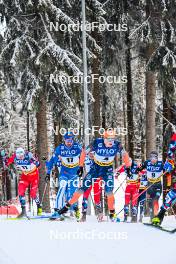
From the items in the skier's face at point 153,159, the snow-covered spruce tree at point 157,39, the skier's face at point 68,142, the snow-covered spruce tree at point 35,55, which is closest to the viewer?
the skier's face at point 68,142

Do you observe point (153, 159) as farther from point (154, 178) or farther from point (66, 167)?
point (66, 167)

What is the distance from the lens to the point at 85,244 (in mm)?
6625

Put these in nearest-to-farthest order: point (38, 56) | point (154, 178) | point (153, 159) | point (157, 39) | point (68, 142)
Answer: point (68, 142)
point (153, 159)
point (154, 178)
point (38, 56)
point (157, 39)

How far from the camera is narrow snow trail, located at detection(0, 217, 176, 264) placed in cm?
609

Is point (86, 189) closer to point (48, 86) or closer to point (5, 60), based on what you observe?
point (48, 86)

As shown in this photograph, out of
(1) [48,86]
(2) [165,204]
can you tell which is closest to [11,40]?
(1) [48,86]

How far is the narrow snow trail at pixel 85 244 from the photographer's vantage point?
6086 mm

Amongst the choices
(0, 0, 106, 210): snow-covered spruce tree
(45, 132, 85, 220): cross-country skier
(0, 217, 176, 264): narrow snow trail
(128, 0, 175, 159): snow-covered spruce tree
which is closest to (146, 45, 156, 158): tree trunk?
(128, 0, 175, 159): snow-covered spruce tree

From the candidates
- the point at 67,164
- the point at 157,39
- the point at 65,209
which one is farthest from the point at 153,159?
the point at 157,39

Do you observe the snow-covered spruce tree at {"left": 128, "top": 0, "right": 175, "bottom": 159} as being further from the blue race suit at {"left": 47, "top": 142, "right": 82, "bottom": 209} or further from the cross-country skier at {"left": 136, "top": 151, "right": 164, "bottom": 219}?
the blue race suit at {"left": 47, "top": 142, "right": 82, "bottom": 209}

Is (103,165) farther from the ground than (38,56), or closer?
closer

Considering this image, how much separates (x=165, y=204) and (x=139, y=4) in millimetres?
8642

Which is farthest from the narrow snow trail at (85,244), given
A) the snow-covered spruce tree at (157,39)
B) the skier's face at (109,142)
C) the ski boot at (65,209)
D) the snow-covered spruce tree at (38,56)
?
the snow-covered spruce tree at (157,39)

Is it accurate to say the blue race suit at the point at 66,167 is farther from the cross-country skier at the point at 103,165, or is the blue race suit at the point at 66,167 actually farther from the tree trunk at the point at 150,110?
the tree trunk at the point at 150,110
